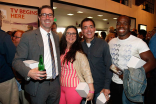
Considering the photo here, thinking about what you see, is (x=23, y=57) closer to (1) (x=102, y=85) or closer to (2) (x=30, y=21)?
(1) (x=102, y=85)

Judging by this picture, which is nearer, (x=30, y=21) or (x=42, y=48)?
(x=42, y=48)

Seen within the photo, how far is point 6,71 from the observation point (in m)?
1.86

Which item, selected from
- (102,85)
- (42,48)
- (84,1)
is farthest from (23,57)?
(84,1)

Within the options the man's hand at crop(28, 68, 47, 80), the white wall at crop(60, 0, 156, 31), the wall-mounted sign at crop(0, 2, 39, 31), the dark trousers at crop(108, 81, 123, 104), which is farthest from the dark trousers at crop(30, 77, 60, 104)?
the white wall at crop(60, 0, 156, 31)

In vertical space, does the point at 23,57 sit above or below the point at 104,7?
below

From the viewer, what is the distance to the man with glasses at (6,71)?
179cm

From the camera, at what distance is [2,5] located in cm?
277

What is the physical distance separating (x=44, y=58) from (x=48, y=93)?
0.46m

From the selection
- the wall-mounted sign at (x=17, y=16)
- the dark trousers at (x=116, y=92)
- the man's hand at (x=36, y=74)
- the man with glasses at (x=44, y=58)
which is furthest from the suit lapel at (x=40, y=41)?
the wall-mounted sign at (x=17, y=16)

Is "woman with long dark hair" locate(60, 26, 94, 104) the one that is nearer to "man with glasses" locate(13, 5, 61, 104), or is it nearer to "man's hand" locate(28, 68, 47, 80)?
"man with glasses" locate(13, 5, 61, 104)

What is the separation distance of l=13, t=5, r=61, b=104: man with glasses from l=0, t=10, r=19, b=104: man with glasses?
52cm

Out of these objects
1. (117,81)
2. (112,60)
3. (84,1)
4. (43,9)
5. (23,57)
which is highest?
(84,1)

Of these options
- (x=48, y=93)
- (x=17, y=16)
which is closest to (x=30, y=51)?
(x=48, y=93)

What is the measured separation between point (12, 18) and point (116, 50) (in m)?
2.64
